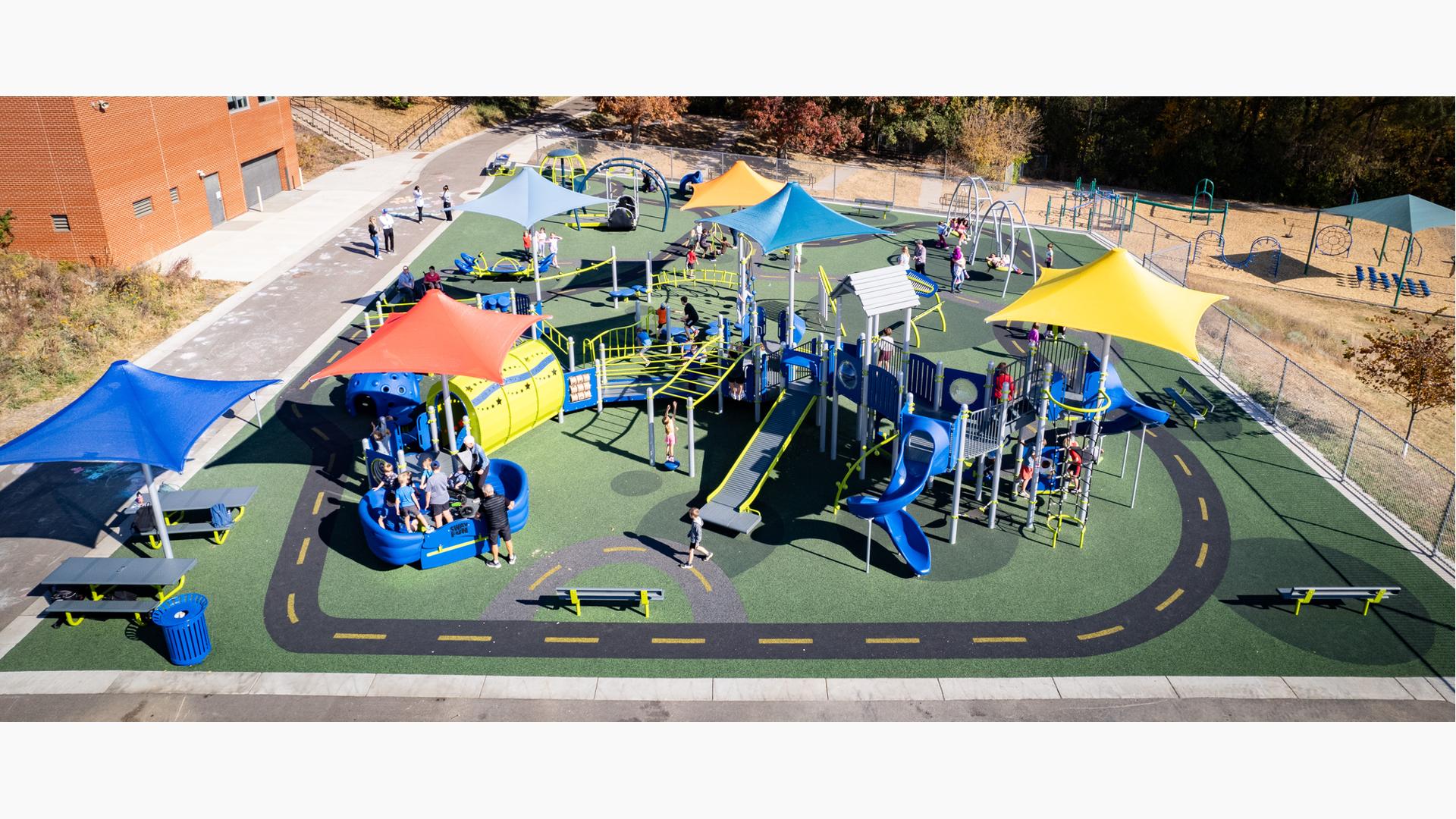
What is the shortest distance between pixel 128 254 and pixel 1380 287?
48.9 metres

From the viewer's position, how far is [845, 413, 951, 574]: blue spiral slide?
17719mm

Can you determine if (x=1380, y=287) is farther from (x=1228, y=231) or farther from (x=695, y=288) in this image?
(x=695, y=288)

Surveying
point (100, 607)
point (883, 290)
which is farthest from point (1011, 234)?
point (100, 607)

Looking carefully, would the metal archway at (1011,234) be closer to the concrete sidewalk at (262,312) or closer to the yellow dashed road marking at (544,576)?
the yellow dashed road marking at (544,576)

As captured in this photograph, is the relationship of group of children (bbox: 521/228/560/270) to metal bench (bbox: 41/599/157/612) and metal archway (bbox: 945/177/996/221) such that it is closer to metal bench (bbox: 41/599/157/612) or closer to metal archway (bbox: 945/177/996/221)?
metal archway (bbox: 945/177/996/221)

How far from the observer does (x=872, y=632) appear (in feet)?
55.3

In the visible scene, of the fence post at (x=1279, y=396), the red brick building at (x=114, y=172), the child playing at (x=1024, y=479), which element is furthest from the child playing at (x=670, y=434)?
the red brick building at (x=114, y=172)

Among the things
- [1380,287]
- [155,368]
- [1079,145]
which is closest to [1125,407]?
[155,368]

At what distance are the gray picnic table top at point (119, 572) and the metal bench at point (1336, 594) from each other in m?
20.0

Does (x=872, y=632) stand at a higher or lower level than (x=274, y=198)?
lower

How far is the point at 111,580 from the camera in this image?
17.1 metres

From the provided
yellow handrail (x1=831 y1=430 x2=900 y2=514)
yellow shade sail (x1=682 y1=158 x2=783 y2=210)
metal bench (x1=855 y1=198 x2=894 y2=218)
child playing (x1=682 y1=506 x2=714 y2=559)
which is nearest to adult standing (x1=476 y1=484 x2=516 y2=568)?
child playing (x1=682 y1=506 x2=714 y2=559)

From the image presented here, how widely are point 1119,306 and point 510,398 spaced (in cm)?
1320

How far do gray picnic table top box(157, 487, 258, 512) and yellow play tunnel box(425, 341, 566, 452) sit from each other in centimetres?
424
